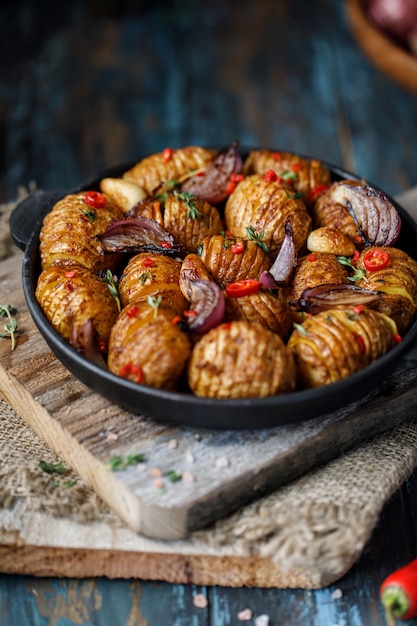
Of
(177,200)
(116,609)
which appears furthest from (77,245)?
(116,609)

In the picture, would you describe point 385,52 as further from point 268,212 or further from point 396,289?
point 396,289

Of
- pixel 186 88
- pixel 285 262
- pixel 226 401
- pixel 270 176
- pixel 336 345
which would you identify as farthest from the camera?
pixel 186 88

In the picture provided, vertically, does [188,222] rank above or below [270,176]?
below

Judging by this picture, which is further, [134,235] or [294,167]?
[294,167]

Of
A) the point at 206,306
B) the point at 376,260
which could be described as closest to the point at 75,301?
the point at 206,306

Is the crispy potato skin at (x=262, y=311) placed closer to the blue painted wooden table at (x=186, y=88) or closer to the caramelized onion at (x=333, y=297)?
the caramelized onion at (x=333, y=297)

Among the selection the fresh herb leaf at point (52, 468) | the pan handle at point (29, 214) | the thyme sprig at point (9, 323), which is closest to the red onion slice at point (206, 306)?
the fresh herb leaf at point (52, 468)

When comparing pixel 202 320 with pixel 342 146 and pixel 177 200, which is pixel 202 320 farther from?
pixel 342 146
